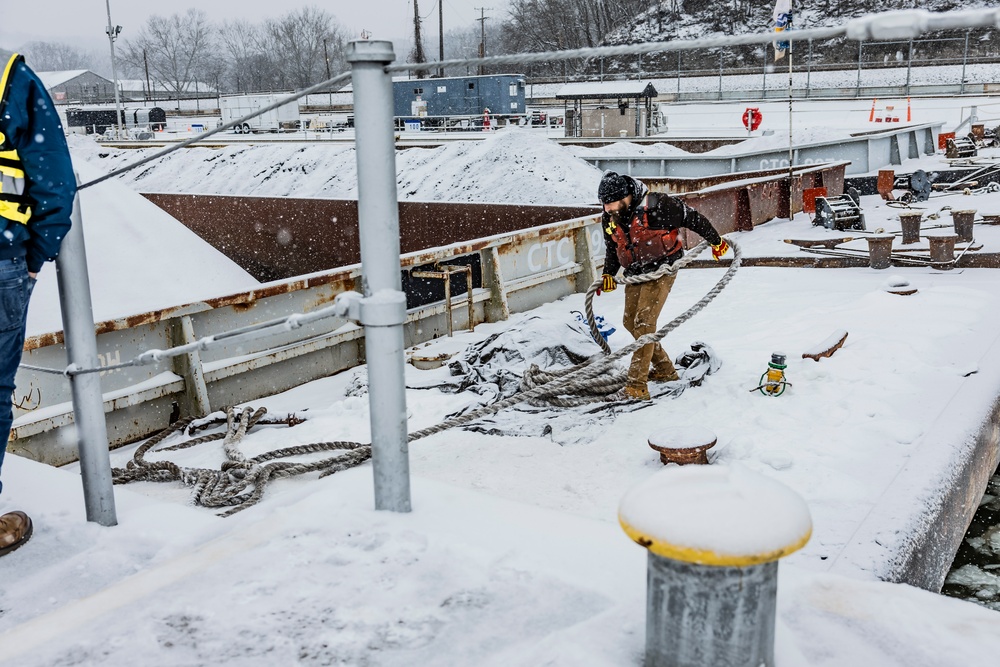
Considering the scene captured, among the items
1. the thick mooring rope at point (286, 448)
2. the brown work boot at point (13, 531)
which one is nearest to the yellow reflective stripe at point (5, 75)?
the brown work boot at point (13, 531)

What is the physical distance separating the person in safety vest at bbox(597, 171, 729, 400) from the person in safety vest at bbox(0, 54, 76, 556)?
155 inches

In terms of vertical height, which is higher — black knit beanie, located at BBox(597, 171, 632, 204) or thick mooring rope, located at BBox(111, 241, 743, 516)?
black knit beanie, located at BBox(597, 171, 632, 204)

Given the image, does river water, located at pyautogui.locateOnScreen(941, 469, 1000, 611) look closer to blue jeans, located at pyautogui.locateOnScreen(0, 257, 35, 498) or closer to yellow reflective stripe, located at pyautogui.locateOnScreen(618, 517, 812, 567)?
yellow reflective stripe, located at pyautogui.locateOnScreen(618, 517, 812, 567)

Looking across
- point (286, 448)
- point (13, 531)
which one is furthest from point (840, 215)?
point (13, 531)

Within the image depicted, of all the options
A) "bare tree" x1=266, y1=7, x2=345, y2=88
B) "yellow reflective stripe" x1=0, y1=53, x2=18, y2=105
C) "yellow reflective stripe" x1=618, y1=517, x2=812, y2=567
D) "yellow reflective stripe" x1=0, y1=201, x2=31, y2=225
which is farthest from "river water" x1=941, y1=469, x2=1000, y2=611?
"bare tree" x1=266, y1=7, x2=345, y2=88

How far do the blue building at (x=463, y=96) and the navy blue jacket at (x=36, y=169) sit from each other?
4224cm

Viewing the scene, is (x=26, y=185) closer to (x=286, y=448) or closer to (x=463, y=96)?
(x=286, y=448)

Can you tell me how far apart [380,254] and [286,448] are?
3220mm

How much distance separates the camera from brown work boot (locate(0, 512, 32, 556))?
3.02 meters

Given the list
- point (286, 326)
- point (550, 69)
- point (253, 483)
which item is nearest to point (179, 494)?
point (253, 483)

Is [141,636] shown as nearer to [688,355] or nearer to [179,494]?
[179,494]

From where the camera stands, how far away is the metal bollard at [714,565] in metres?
1.69

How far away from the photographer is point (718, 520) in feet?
5.67

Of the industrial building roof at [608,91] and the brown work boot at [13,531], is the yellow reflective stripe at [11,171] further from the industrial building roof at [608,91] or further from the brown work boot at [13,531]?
the industrial building roof at [608,91]
